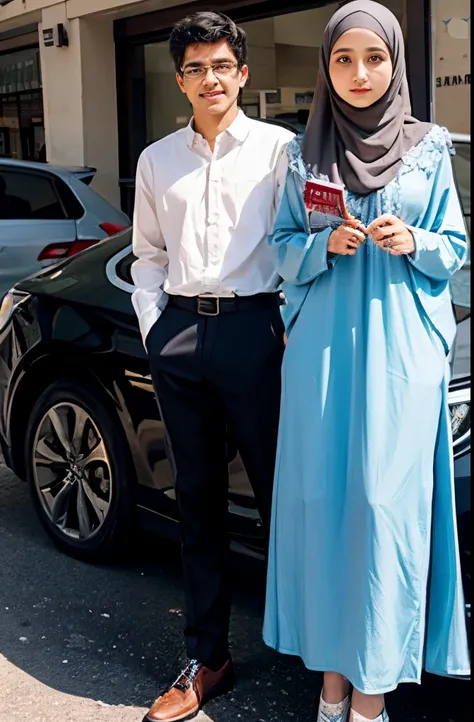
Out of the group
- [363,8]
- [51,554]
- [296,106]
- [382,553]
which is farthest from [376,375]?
[296,106]

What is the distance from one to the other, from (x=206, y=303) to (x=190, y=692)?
110 centimetres

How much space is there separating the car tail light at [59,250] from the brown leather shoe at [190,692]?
4321mm

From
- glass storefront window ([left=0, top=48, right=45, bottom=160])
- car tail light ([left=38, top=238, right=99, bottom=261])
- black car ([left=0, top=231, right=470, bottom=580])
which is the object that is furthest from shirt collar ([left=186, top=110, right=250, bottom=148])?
glass storefront window ([left=0, top=48, right=45, bottom=160])

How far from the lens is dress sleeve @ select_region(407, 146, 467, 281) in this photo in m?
→ 2.21

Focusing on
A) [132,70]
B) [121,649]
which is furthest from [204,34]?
[132,70]

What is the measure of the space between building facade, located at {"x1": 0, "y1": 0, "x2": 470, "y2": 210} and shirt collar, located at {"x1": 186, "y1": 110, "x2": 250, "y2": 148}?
498cm

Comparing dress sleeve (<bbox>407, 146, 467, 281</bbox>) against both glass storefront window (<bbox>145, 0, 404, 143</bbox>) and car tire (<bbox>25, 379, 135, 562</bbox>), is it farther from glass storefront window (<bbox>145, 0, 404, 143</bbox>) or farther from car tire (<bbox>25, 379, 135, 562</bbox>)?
glass storefront window (<bbox>145, 0, 404, 143</bbox>)

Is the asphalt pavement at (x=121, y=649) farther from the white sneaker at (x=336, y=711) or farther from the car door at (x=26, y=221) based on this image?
the car door at (x=26, y=221)

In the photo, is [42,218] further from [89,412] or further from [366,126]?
[366,126]

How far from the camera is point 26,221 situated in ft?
22.0

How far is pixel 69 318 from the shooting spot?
3.58 metres

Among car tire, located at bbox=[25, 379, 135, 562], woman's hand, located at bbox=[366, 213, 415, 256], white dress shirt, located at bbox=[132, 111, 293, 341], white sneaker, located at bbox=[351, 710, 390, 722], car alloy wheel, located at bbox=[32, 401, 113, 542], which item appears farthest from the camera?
car alloy wheel, located at bbox=[32, 401, 113, 542]

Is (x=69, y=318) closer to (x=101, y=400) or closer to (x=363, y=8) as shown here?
(x=101, y=400)

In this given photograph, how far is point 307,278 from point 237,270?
0.25m
